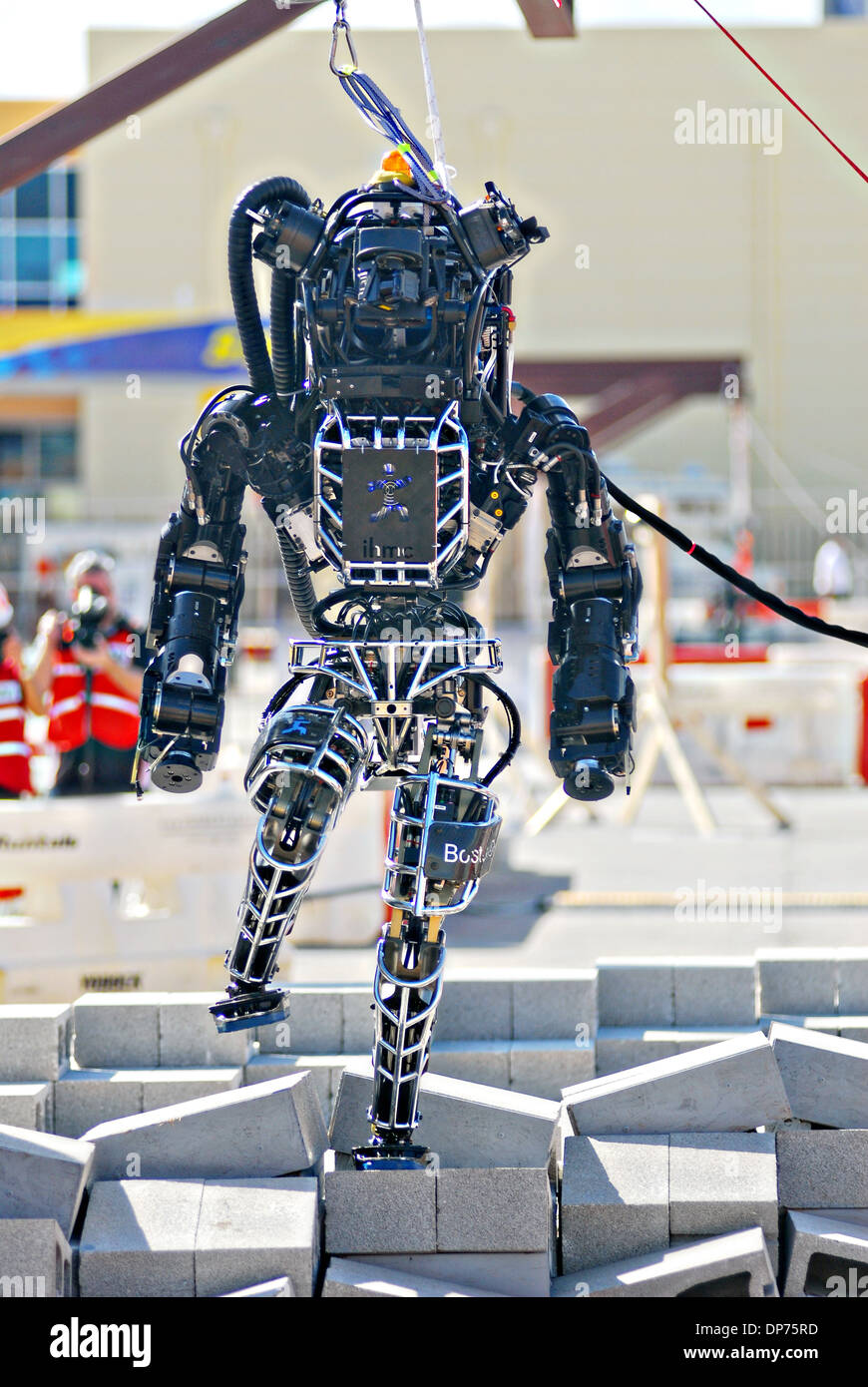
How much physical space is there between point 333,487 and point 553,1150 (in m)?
1.73

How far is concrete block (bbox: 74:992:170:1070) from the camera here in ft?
14.3

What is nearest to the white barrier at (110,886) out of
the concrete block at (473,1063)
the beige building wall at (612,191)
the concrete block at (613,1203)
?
the concrete block at (473,1063)

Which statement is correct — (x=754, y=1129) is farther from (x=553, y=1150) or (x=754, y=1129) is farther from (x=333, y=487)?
(x=333, y=487)

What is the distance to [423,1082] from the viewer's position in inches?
159

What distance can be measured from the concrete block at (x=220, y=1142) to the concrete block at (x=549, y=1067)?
0.78 meters

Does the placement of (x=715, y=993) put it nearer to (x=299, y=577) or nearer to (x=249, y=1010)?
(x=249, y=1010)

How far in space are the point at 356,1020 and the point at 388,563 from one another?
1.45 m

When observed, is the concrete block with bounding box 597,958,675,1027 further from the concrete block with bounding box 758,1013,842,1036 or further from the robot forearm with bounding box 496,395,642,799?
the robot forearm with bounding box 496,395,642,799

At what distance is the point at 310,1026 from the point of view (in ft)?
14.9

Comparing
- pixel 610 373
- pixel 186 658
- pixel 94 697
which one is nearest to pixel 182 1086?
pixel 186 658

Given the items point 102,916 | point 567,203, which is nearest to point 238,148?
point 567,203
